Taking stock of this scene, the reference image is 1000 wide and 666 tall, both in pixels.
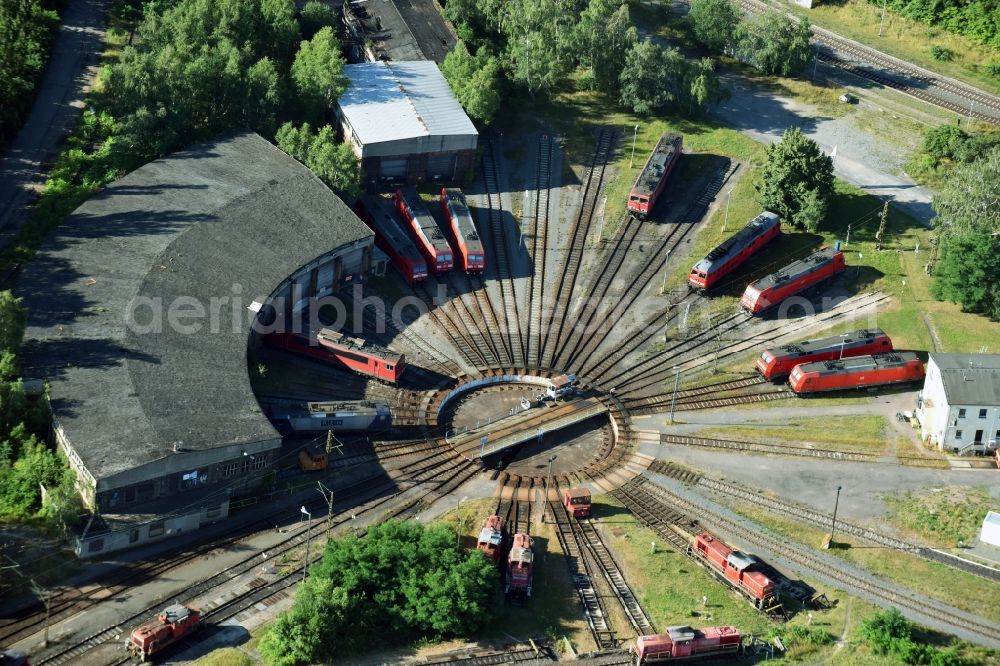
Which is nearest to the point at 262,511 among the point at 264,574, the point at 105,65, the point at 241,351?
the point at 264,574

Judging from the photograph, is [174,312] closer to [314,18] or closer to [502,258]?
[502,258]

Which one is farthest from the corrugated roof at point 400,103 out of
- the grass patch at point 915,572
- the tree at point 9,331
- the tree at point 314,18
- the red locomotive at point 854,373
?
the grass patch at point 915,572

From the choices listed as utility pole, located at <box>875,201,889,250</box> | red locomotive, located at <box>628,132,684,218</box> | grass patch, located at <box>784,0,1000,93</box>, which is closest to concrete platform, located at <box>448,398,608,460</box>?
red locomotive, located at <box>628,132,684,218</box>

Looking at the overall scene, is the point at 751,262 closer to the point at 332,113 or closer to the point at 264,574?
the point at 332,113

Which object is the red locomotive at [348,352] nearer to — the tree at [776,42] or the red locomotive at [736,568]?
the red locomotive at [736,568]

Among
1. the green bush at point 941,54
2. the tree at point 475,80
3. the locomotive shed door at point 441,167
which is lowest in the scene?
the locomotive shed door at point 441,167

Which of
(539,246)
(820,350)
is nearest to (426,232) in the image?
(539,246)

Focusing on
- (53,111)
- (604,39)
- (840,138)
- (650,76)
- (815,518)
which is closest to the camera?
(815,518)
